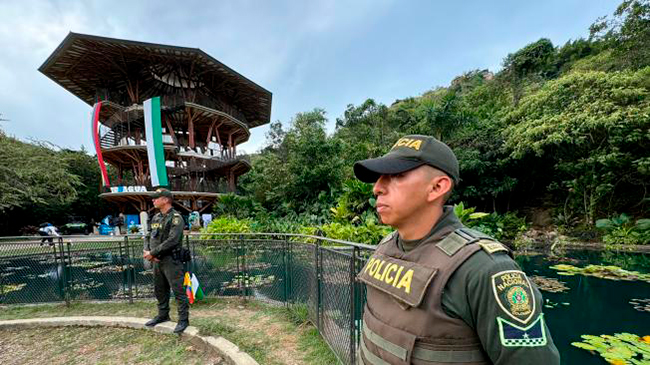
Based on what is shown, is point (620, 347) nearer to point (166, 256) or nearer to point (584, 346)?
point (584, 346)

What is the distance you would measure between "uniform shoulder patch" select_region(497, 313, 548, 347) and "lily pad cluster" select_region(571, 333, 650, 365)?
400 centimetres

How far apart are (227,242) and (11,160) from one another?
51.0 feet

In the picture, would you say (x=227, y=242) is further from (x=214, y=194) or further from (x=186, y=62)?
(x=186, y=62)

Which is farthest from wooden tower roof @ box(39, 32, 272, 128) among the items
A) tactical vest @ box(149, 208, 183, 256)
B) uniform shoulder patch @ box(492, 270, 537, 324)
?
uniform shoulder patch @ box(492, 270, 537, 324)

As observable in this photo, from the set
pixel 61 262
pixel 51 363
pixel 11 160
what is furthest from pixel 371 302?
pixel 11 160

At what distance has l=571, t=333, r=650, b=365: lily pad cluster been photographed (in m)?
3.23

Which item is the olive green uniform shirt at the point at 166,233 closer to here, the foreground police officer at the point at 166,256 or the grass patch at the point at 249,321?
the foreground police officer at the point at 166,256

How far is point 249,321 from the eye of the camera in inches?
155

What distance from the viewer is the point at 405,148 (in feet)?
3.48

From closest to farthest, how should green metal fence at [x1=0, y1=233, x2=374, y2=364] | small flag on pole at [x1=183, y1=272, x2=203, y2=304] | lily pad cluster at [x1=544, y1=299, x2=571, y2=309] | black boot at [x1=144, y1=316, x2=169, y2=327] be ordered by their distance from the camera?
black boot at [x1=144, y1=316, x2=169, y2=327], small flag on pole at [x1=183, y1=272, x2=203, y2=304], green metal fence at [x1=0, y1=233, x2=374, y2=364], lily pad cluster at [x1=544, y1=299, x2=571, y2=309]

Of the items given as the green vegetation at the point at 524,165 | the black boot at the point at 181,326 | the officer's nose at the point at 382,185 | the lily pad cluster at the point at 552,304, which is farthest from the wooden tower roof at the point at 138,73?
the lily pad cluster at the point at 552,304

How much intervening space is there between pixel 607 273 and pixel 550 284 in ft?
7.01

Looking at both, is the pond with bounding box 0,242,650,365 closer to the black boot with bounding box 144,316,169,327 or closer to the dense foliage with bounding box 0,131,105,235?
the black boot with bounding box 144,316,169,327

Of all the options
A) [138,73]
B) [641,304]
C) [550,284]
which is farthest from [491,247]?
[138,73]
